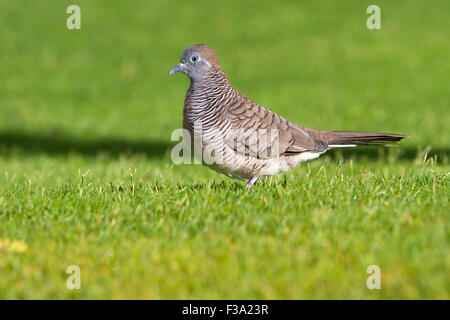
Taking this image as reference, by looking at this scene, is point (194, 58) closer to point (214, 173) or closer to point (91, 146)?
point (214, 173)

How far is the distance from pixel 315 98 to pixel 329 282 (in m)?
12.1

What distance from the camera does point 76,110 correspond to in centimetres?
1487

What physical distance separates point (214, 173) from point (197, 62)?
3593 mm

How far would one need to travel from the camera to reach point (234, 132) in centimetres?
594

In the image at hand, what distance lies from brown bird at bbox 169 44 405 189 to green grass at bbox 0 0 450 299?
1.00ft

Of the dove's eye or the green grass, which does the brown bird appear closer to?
the dove's eye

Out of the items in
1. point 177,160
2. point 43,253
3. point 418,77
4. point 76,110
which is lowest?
point 43,253

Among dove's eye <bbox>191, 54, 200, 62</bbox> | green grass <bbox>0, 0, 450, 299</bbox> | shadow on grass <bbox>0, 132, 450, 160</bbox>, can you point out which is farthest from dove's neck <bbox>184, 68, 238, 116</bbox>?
shadow on grass <bbox>0, 132, 450, 160</bbox>

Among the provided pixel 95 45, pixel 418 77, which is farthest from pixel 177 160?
pixel 95 45

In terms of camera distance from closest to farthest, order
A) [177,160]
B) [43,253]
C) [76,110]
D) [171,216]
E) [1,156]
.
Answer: [43,253], [171,216], [177,160], [1,156], [76,110]

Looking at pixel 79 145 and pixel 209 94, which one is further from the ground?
pixel 79 145

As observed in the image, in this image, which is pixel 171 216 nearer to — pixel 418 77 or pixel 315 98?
pixel 315 98

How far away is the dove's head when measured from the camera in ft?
20.5

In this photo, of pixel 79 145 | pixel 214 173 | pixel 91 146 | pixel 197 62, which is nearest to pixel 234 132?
pixel 197 62
